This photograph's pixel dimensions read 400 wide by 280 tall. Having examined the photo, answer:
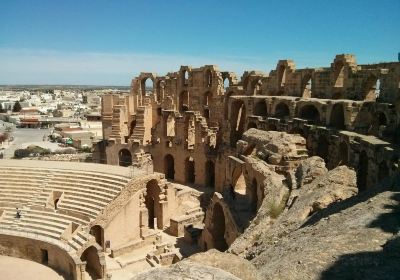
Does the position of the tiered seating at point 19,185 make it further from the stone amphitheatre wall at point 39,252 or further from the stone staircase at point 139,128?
the stone staircase at point 139,128

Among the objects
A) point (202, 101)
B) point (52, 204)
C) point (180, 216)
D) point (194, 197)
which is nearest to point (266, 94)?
point (202, 101)

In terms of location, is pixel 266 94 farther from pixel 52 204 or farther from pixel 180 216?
pixel 52 204

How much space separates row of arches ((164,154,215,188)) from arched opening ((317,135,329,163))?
891cm

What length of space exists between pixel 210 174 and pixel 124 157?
291 inches

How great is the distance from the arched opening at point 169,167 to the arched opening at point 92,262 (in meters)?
12.3

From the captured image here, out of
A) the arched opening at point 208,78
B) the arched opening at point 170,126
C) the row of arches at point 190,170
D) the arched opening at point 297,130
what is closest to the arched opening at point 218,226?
the arched opening at point 297,130

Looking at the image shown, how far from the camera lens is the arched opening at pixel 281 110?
24663 millimetres

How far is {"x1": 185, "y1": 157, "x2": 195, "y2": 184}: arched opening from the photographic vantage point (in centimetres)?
2798

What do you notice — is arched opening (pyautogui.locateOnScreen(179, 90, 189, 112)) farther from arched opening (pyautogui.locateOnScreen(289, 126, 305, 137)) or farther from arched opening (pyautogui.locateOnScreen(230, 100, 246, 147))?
arched opening (pyautogui.locateOnScreen(289, 126, 305, 137))

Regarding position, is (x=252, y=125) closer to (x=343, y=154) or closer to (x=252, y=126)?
(x=252, y=126)

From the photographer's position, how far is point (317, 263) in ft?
22.1

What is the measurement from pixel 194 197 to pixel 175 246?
5.44 m

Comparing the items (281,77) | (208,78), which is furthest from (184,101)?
(281,77)

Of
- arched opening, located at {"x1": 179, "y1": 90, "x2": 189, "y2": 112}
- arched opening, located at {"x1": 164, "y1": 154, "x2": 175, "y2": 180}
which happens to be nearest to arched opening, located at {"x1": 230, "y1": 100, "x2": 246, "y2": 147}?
arched opening, located at {"x1": 164, "y1": 154, "x2": 175, "y2": 180}
